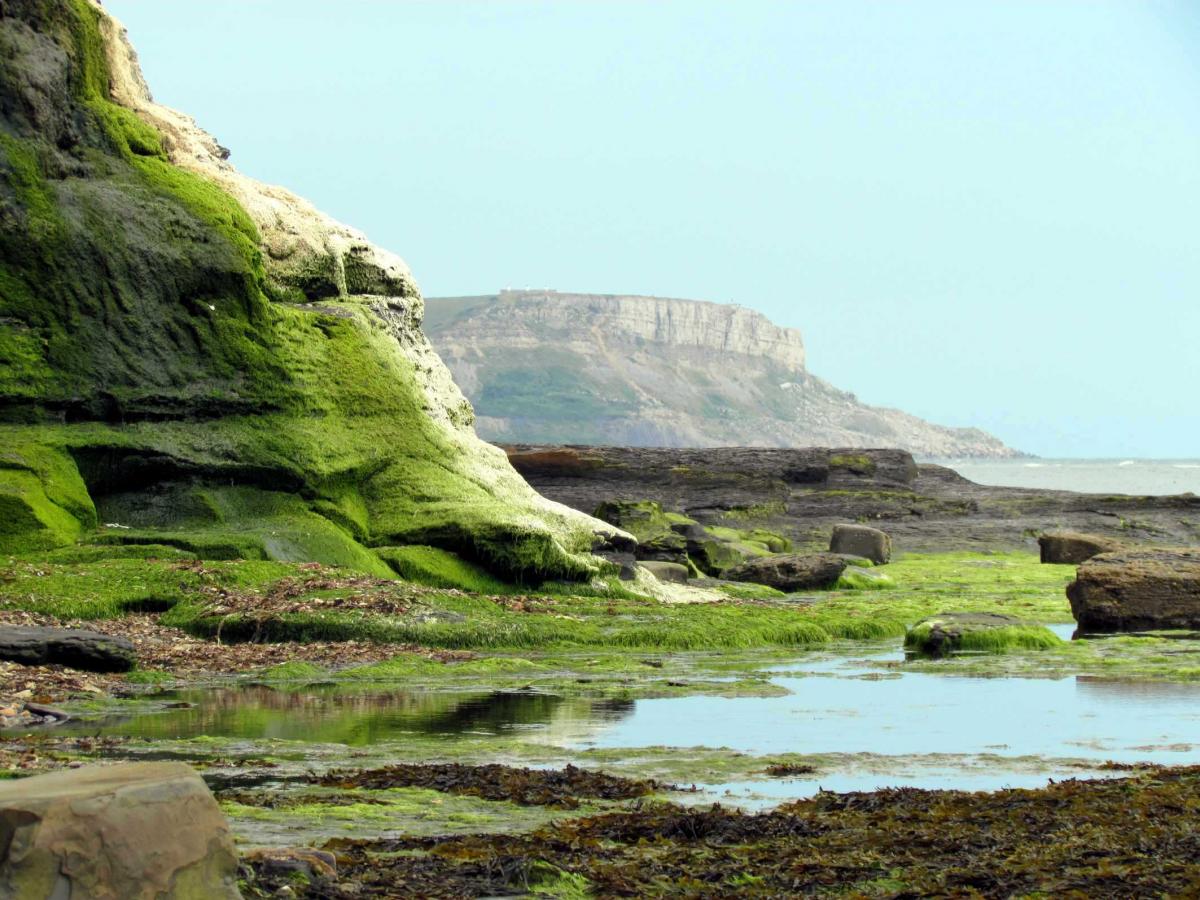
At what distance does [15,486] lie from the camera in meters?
24.8

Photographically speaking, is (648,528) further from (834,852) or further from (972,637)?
(834,852)

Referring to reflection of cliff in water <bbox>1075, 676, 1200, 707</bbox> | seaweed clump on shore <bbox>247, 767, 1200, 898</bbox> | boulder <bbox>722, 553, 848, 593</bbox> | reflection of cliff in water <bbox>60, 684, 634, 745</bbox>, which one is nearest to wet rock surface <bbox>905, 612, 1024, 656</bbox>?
reflection of cliff in water <bbox>1075, 676, 1200, 707</bbox>

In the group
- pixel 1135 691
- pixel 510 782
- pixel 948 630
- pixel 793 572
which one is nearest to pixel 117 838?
pixel 510 782

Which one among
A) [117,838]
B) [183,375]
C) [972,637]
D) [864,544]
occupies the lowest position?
[117,838]

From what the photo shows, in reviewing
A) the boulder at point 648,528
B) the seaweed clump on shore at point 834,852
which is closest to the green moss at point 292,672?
the seaweed clump on shore at point 834,852

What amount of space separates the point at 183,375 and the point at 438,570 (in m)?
5.77

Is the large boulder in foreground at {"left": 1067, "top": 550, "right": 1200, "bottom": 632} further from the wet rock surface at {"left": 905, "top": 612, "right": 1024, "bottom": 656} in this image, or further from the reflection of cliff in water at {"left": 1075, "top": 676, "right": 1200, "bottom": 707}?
the reflection of cliff in water at {"left": 1075, "top": 676, "right": 1200, "bottom": 707}

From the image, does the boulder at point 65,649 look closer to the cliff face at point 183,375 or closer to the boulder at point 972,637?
the cliff face at point 183,375

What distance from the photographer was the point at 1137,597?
23562 mm

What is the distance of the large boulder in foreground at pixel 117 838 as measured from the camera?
6.32 meters

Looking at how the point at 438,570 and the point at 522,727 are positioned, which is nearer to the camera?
the point at 522,727

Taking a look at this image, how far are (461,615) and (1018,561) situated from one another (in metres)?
23.9

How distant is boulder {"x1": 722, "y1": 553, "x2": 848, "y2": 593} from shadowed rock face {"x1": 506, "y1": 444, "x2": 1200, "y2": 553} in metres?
13.4

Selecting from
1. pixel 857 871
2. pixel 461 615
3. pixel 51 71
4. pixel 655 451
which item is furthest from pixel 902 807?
pixel 655 451
